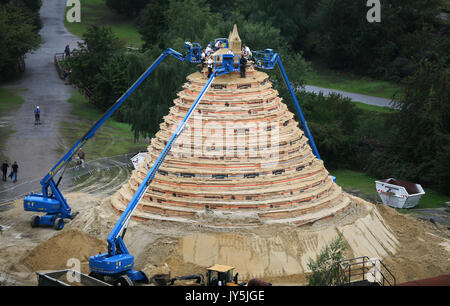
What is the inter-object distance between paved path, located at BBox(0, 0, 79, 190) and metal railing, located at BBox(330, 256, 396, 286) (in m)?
31.4

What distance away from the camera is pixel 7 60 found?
97062mm

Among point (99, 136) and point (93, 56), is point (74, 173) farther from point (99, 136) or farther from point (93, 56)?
point (93, 56)

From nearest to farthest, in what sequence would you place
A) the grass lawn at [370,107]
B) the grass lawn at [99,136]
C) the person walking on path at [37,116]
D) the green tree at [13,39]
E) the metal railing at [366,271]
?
the metal railing at [366,271] < the grass lawn at [99,136] < the person walking on path at [37,116] < the grass lawn at [370,107] < the green tree at [13,39]

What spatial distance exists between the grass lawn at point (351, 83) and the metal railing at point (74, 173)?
88.8 ft

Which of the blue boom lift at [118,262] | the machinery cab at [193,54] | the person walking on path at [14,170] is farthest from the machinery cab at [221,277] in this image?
the person walking on path at [14,170]

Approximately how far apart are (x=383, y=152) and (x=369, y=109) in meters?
12.7

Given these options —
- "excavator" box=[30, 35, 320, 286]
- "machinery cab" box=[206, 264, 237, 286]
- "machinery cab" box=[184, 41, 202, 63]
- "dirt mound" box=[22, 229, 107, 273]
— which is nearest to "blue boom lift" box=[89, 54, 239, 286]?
"excavator" box=[30, 35, 320, 286]

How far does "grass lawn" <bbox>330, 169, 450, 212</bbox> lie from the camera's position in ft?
216

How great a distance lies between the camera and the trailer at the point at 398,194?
6347 cm

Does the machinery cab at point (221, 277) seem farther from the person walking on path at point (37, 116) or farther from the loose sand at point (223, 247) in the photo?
the person walking on path at point (37, 116)

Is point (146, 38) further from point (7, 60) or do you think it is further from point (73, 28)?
point (73, 28)

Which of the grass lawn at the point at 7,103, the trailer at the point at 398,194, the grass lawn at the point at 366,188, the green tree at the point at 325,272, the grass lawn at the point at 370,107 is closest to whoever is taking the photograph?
the green tree at the point at 325,272

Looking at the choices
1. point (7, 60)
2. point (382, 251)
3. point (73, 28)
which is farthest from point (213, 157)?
point (73, 28)

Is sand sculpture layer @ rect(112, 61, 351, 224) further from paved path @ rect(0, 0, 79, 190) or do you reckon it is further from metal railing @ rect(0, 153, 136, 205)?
paved path @ rect(0, 0, 79, 190)
